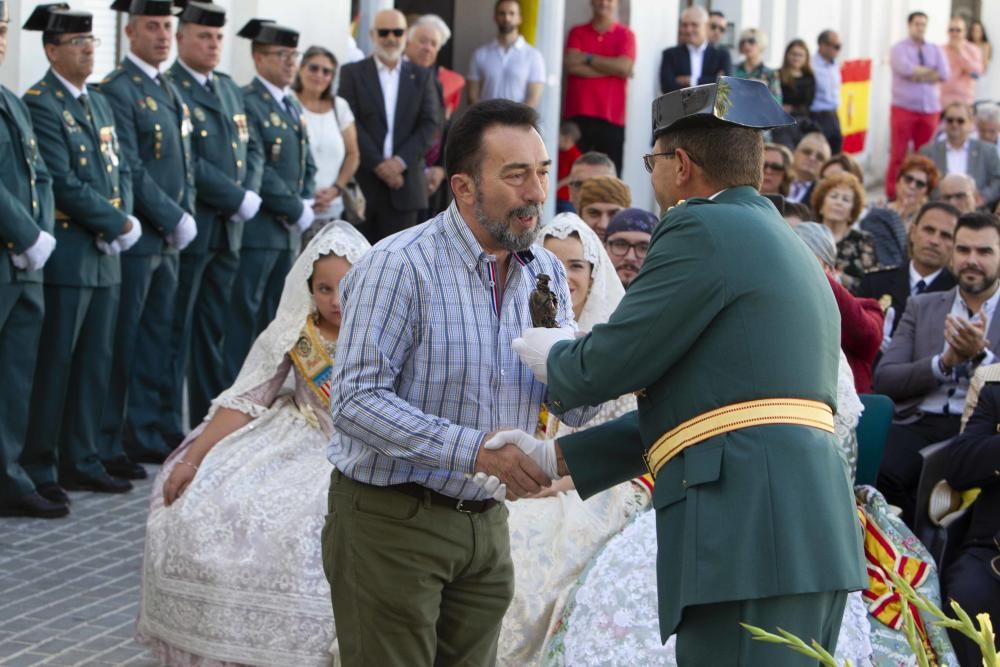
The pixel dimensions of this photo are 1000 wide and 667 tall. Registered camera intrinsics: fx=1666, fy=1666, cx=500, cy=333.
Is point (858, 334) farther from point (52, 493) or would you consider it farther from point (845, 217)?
point (52, 493)

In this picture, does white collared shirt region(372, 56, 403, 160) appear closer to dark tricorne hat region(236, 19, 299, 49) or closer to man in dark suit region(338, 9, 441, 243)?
man in dark suit region(338, 9, 441, 243)

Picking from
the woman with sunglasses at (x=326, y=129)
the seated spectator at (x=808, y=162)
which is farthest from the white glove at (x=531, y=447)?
the seated spectator at (x=808, y=162)

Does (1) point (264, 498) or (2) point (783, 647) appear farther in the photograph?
(1) point (264, 498)

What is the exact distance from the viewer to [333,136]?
33.7 feet

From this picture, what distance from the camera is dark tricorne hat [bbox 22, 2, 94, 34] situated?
296 inches

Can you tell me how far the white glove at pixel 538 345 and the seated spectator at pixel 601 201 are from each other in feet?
14.7

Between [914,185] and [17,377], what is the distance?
6334 mm

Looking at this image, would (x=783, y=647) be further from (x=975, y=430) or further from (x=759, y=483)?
(x=975, y=430)

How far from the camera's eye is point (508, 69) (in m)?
13.2

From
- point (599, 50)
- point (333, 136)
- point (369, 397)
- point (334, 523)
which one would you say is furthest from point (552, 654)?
point (599, 50)

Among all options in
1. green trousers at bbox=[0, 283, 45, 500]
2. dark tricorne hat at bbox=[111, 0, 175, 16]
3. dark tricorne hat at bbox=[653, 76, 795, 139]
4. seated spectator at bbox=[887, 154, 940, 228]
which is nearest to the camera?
dark tricorne hat at bbox=[653, 76, 795, 139]

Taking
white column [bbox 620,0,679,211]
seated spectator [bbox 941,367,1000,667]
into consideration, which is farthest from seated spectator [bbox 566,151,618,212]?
white column [bbox 620,0,679,211]

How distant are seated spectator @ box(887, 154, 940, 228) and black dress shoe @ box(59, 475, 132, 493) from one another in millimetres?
5668

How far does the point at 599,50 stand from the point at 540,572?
9.93 metres
